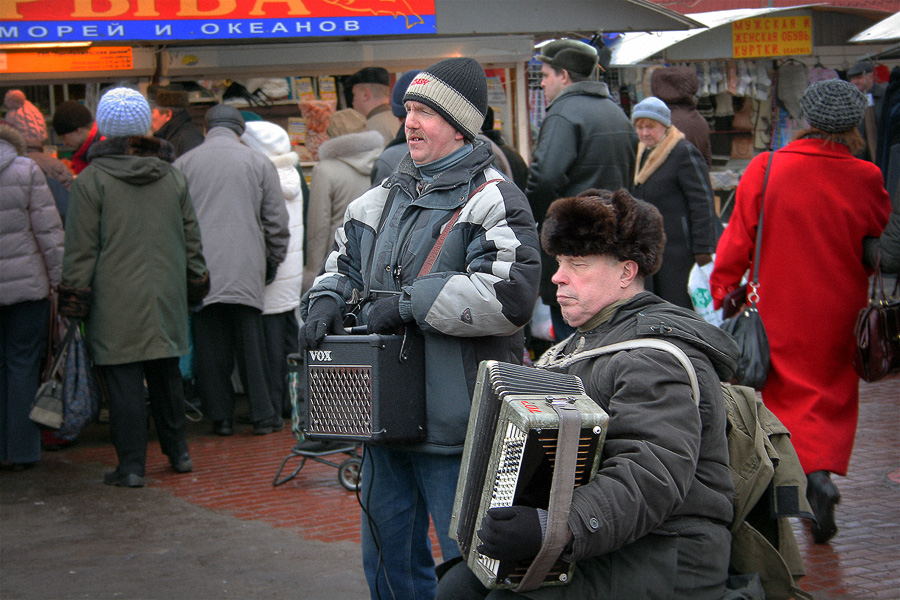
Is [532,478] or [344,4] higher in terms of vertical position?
[344,4]

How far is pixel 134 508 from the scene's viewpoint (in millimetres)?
5750

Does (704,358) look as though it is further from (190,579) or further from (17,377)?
(17,377)

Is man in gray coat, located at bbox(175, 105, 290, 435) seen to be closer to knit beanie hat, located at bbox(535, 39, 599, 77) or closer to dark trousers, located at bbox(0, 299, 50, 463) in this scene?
dark trousers, located at bbox(0, 299, 50, 463)

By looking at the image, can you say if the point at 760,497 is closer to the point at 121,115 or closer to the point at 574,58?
the point at 574,58

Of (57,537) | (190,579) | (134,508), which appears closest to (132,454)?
(134,508)

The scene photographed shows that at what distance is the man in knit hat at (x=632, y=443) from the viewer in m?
2.45

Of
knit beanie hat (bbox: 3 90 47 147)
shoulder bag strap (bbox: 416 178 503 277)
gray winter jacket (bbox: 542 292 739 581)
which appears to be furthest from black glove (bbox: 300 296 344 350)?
knit beanie hat (bbox: 3 90 47 147)

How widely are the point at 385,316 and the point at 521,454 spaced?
2.94ft

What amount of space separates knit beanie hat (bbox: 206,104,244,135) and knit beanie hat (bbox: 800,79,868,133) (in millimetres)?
4087

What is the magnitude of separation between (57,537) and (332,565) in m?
1.55

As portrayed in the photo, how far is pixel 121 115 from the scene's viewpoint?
19.7 ft

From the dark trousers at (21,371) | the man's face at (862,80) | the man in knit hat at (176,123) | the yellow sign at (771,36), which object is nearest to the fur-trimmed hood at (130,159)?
the dark trousers at (21,371)

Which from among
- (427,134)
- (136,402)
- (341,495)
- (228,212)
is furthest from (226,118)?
(427,134)

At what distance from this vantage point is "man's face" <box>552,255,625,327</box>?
116 inches
